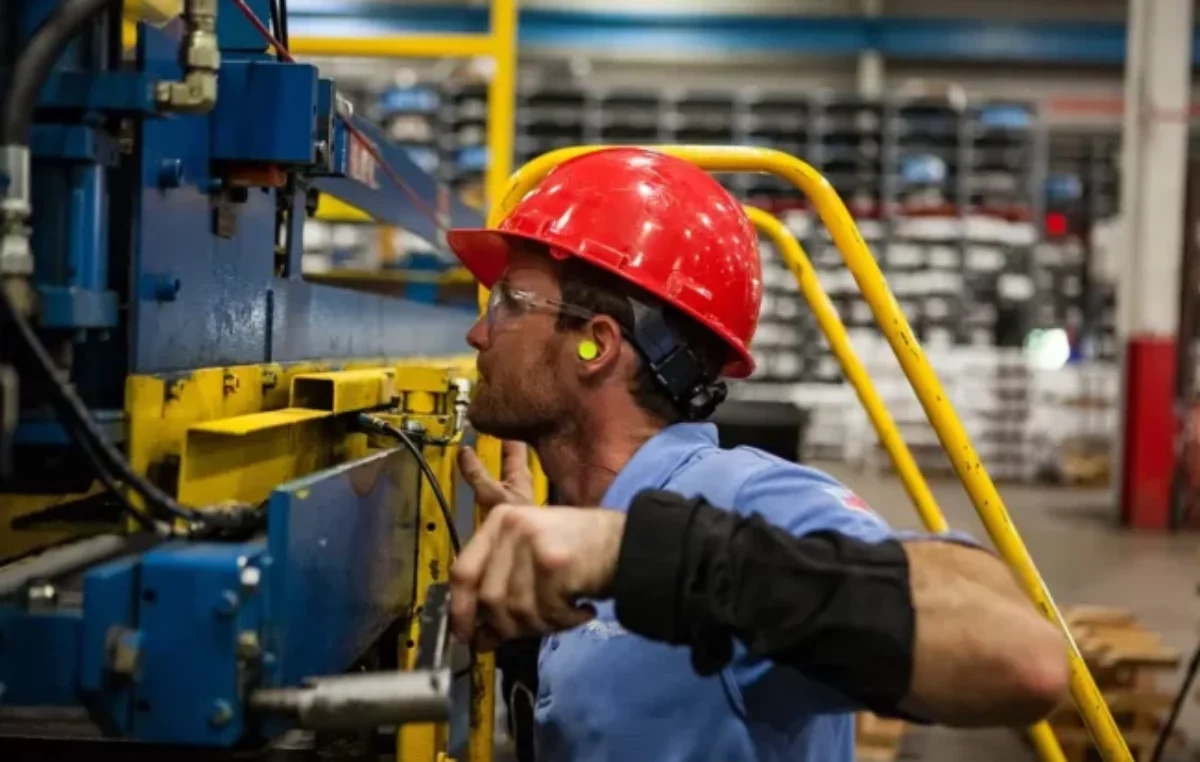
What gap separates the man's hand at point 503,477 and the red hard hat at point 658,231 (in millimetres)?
351

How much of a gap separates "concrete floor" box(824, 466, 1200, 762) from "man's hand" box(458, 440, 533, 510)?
9.58 ft

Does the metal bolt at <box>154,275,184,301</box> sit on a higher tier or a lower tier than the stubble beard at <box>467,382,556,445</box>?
higher

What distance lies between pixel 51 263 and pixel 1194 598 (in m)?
7.28

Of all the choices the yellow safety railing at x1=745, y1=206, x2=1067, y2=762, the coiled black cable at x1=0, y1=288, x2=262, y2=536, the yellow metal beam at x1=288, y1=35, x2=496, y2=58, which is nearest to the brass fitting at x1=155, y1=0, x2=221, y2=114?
the coiled black cable at x1=0, y1=288, x2=262, y2=536

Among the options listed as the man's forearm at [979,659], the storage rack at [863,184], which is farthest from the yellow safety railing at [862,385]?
the storage rack at [863,184]

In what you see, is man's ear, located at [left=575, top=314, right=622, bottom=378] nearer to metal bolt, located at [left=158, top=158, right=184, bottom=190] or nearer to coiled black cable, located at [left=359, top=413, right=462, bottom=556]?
coiled black cable, located at [left=359, top=413, right=462, bottom=556]

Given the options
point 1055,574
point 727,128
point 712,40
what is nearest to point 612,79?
point 712,40

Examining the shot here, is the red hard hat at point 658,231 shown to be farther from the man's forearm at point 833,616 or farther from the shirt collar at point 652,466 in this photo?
the man's forearm at point 833,616

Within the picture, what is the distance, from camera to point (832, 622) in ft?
3.59

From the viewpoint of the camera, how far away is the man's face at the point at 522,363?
1.69m

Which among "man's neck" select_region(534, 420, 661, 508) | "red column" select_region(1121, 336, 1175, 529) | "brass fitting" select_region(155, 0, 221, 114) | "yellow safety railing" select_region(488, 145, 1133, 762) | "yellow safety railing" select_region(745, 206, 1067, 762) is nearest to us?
"brass fitting" select_region(155, 0, 221, 114)

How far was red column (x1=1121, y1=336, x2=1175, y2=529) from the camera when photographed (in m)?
9.31

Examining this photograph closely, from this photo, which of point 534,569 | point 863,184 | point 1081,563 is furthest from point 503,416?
point 863,184

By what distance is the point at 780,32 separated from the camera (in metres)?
14.4
